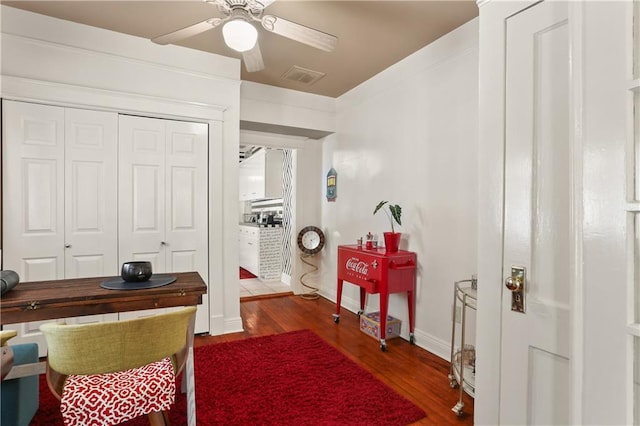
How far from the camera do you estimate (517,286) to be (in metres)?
1.17

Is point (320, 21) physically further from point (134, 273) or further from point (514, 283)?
point (514, 283)

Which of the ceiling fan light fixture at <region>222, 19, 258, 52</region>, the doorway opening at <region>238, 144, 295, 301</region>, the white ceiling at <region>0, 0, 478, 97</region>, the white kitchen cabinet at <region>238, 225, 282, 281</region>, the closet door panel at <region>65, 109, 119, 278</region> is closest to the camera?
the ceiling fan light fixture at <region>222, 19, 258, 52</region>

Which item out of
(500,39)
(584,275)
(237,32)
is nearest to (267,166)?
(237,32)

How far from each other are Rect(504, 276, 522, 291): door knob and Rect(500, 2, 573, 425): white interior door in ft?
0.08

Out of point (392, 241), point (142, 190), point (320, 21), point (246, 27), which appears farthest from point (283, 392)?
point (320, 21)

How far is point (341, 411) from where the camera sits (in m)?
1.98

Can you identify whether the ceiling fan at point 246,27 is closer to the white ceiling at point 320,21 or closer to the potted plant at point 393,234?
the white ceiling at point 320,21

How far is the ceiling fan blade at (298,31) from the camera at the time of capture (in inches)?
75.5

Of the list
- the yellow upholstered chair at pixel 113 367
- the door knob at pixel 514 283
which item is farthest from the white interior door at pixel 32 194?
the door knob at pixel 514 283

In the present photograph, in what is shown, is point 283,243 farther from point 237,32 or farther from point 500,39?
point 500,39

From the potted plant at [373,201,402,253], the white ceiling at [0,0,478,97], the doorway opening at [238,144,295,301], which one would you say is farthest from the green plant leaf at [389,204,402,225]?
the doorway opening at [238,144,295,301]

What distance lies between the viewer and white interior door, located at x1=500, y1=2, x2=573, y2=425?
1.08 metres

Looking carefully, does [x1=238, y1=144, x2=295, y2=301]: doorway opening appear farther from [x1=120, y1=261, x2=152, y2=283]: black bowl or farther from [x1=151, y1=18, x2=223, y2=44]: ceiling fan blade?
[x1=120, y1=261, x2=152, y2=283]: black bowl

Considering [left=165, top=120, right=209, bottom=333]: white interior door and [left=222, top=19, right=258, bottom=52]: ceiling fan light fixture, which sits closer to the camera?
[left=222, top=19, right=258, bottom=52]: ceiling fan light fixture
